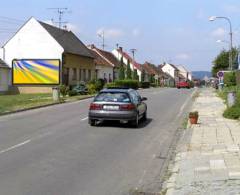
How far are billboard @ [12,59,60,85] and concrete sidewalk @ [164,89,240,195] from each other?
42386mm

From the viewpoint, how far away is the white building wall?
59.6 metres

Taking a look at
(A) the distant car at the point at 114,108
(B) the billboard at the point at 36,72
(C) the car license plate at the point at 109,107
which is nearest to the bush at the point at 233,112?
(A) the distant car at the point at 114,108

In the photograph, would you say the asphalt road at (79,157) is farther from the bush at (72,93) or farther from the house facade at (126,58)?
the house facade at (126,58)

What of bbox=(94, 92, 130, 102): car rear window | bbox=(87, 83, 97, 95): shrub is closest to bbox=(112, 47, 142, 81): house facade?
bbox=(87, 83, 97, 95): shrub

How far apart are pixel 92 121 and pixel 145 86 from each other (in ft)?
240

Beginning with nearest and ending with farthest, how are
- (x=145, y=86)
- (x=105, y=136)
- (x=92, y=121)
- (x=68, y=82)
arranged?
(x=105, y=136) < (x=92, y=121) < (x=68, y=82) < (x=145, y=86)

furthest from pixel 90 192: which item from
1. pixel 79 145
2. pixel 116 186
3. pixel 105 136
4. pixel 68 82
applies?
pixel 68 82

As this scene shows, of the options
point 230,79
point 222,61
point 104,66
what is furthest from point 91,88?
point 222,61

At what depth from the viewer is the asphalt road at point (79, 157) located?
8852 mm

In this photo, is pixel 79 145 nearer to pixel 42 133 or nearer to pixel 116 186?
pixel 42 133

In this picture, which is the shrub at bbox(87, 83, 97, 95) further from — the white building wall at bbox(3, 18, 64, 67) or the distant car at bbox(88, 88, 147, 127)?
the distant car at bbox(88, 88, 147, 127)

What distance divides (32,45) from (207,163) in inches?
2030

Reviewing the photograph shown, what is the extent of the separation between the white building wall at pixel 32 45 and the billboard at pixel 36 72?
619 millimetres

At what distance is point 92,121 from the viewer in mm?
19406
